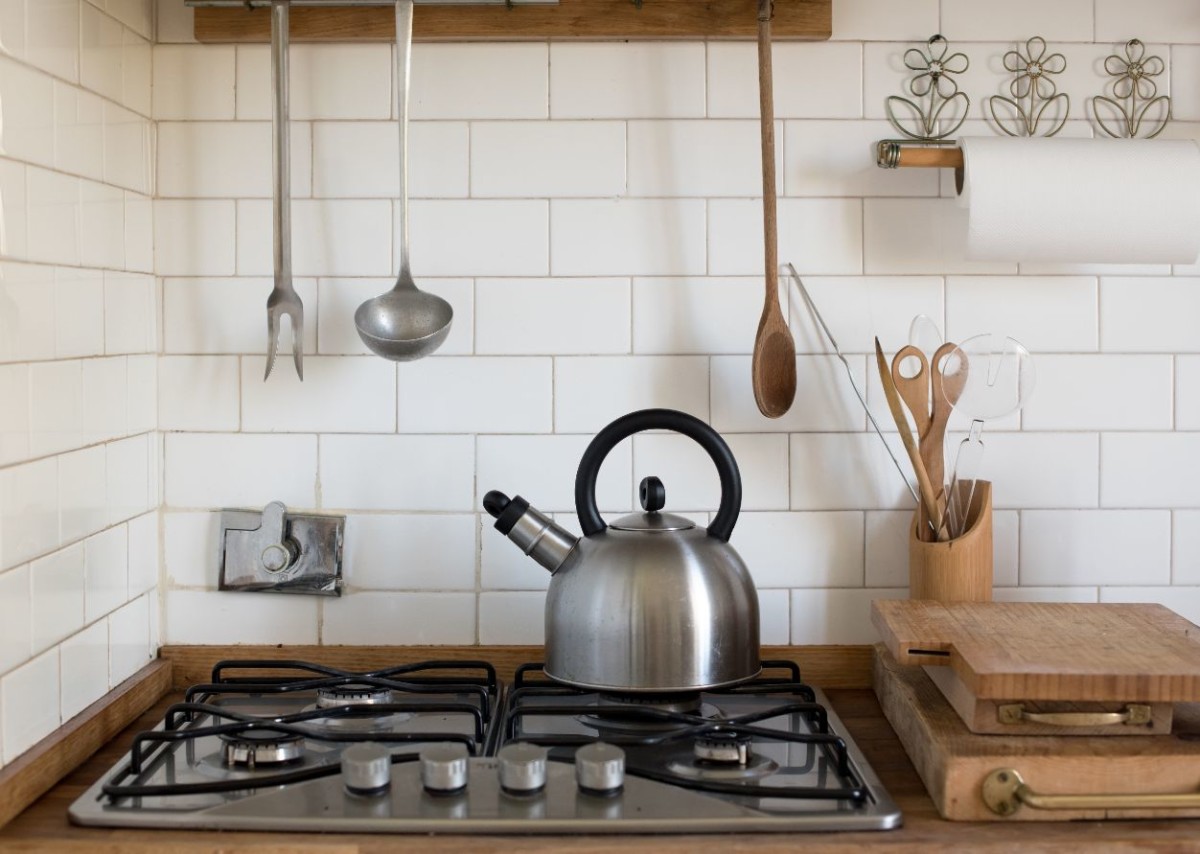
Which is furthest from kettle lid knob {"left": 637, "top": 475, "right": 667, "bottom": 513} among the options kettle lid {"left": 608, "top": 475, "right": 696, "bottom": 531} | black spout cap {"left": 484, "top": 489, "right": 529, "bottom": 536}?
black spout cap {"left": 484, "top": 489, "right": 529, "bottom": 536}

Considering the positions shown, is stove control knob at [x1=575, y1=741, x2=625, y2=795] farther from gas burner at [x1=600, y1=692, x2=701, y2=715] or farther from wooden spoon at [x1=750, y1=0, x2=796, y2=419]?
wooden spoon at [x1=750, y1=0, x2=796, y2=419]

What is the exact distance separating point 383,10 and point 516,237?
290 millimetres

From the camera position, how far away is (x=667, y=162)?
1425 millimetres

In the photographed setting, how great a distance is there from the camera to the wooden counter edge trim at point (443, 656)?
1.44 m

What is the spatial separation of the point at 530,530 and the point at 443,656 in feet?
0.86

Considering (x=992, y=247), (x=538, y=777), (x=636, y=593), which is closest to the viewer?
(x=538, y=777)

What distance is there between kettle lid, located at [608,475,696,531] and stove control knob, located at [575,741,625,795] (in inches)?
10.2

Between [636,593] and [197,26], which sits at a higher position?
[197,26]

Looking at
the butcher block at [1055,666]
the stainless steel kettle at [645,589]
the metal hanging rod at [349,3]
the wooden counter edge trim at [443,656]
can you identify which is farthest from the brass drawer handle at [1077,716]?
the metal hanging rod at [349,3]

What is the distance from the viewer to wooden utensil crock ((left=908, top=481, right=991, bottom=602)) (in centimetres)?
133

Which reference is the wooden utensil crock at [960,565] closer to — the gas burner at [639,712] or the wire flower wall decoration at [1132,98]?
the gas burner at [639,712]

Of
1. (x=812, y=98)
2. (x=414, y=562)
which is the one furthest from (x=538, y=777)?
(x=812, y=98)

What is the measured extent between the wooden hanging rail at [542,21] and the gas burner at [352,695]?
0.71 metres

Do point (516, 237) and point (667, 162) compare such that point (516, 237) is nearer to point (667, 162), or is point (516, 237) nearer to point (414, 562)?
point (667, 162)
